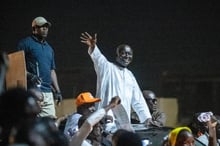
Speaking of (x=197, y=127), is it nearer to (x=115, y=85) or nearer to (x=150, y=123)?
(x=150, y=123)

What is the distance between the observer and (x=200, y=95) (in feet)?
47.7

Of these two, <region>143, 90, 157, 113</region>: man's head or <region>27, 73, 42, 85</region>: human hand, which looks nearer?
<region>27, 73, 42, 85</region>: human hand

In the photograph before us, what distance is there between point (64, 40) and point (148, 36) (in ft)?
4.81

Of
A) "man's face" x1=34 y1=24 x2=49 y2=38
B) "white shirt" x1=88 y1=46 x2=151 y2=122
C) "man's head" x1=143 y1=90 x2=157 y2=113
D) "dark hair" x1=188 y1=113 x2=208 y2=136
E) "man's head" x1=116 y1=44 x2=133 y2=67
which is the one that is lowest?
"dark hair" x1=188 y1=113 x2=208 y2=136

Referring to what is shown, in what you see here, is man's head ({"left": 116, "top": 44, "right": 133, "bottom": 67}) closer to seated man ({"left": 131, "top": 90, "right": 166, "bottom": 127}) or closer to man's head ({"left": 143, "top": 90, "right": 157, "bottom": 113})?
seated man ({"left": 131, "top": 90, "right": 166, "bottom": 127})

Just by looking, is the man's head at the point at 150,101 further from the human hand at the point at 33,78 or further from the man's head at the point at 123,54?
the human hand at the point at 33,78

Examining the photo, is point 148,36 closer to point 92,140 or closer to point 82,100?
point 82,100

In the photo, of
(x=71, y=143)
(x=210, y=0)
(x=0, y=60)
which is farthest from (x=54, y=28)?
(x=0, y=60)

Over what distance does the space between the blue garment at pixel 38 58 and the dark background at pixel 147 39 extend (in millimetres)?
3847

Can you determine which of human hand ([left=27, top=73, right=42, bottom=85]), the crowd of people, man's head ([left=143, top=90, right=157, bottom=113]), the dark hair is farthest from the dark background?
human hand ([left=27, top=73, right=42, bottom=85])

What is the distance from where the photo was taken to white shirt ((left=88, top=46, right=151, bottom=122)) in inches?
415

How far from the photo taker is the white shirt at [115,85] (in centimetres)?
1055

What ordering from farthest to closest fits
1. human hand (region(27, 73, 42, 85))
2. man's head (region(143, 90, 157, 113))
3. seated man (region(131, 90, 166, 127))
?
man's head (region(143, 90, 157, 113)) → seated man (region(131, 90, 166, 127)) → human hand (region(27, 73, 42, 85))

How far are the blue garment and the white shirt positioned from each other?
0.73 m
